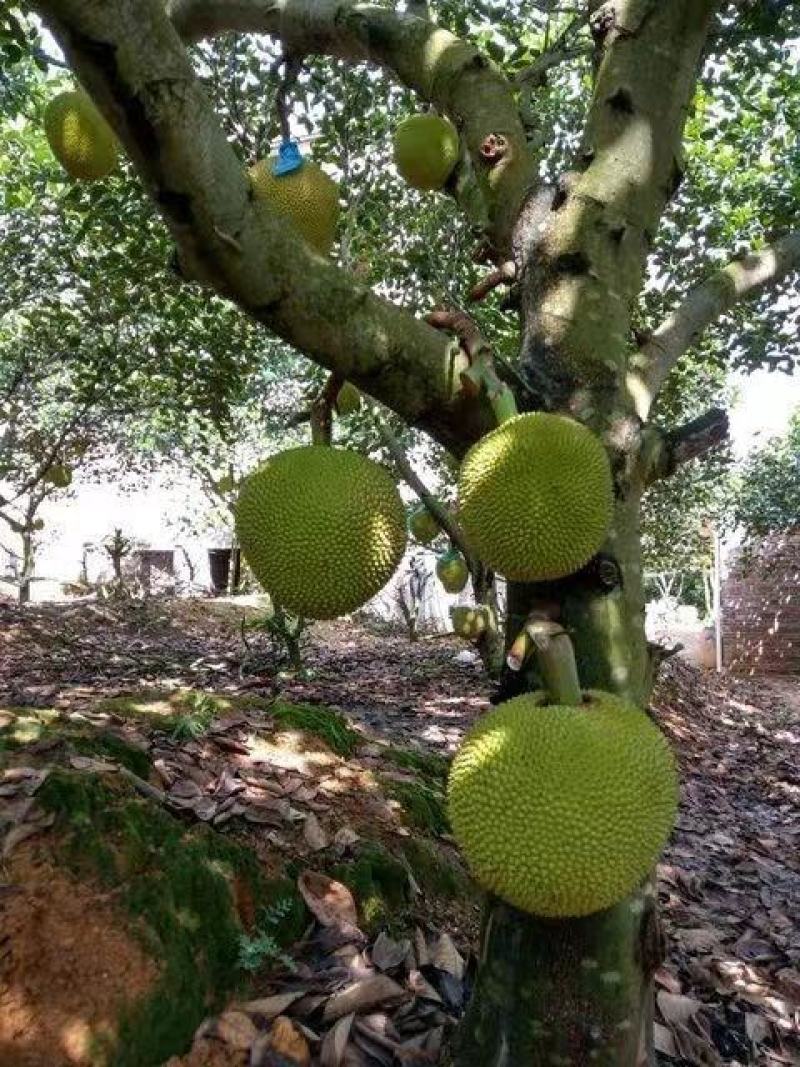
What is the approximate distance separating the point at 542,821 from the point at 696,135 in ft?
16.4

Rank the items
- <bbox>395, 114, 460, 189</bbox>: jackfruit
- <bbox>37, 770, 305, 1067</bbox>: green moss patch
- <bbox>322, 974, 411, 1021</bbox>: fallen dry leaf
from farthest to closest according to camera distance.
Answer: <bbox>395, 114, 460, 189</bbox>: jackfruit
<bbox>322, 974, 411, 1021</bbox>: fallen dry leaf
<bbox>37, 770, 305, 1067</bbox>: green moss patch

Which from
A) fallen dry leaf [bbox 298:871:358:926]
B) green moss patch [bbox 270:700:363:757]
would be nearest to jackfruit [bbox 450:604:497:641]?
green moss patch [bbox 270:700:363:757]

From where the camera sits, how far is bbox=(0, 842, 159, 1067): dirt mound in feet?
4.40

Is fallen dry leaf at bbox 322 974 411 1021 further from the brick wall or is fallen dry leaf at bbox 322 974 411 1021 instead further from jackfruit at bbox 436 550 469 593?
the brick wall

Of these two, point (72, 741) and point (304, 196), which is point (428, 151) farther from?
point (72, 741)

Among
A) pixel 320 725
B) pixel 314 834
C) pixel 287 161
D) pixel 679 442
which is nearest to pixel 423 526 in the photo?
pixel 320 725

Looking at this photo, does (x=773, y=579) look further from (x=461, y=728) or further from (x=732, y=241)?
(x=461, y=728)

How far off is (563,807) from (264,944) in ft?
3.00

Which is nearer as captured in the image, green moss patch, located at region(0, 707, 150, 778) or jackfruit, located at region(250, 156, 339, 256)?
jackfruit, located at region(250, 156, 339, 256)

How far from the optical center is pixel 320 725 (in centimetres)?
268

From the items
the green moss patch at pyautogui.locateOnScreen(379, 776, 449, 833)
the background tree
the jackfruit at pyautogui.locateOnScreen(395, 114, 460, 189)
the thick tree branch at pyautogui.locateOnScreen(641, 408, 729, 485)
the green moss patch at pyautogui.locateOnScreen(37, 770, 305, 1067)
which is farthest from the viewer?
the background tree

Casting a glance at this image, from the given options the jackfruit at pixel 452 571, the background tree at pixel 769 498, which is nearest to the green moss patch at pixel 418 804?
the jackfruit at pixel 452 571

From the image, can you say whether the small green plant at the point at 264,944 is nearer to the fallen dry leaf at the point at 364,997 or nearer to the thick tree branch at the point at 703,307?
the fallen dry leaf at the point at 364,997

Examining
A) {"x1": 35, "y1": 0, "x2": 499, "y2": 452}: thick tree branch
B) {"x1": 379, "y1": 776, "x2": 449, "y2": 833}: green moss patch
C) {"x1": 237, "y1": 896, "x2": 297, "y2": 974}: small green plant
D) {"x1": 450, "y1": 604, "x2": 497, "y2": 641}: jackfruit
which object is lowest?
{"x1": 237, "y1": 896, "x2": 297, "y2": 974}: small green plant
